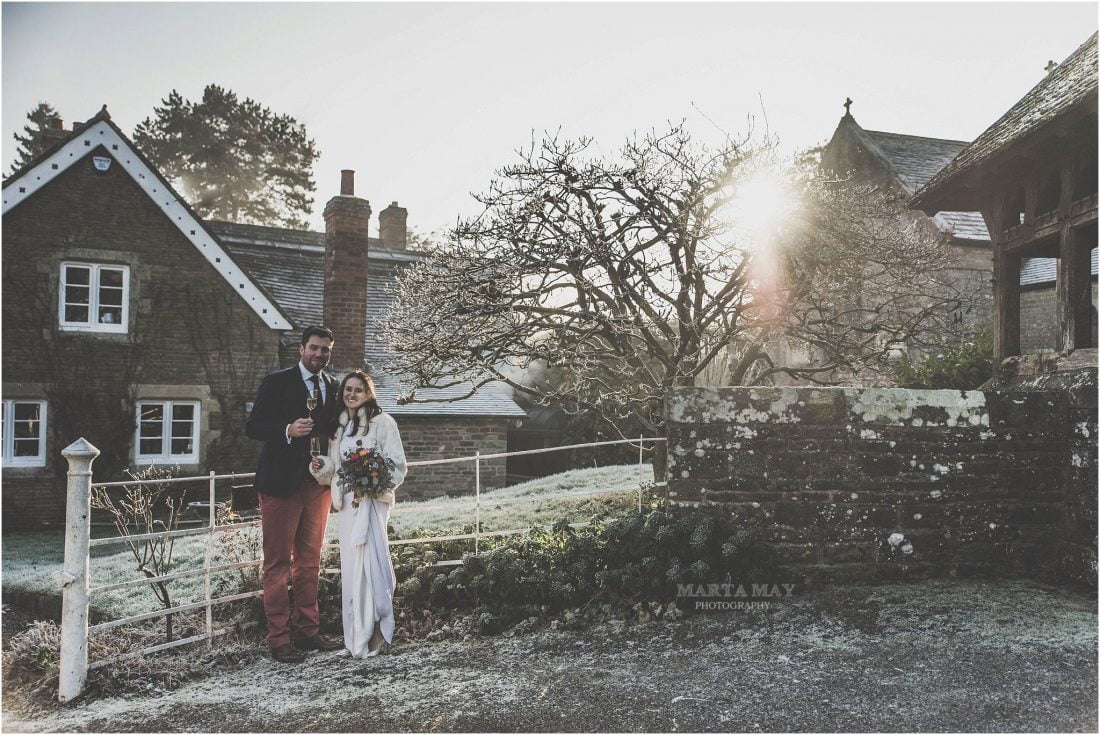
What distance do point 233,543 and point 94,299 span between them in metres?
10.5

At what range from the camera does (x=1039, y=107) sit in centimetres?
661

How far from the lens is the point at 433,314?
7750 millimetres

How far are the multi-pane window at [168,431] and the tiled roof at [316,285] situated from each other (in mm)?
2935

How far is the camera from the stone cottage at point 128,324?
14735 mm

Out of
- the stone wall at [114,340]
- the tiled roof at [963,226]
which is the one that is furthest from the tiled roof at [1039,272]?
the stone wall at [114,340]

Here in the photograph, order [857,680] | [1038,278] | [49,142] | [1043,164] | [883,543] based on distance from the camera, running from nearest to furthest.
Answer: [857,680] → [883,543] → [1043,164] → [49,142] → [1038,278]

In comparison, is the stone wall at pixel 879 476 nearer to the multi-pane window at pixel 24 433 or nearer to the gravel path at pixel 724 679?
the gravel path at pixel 724 679

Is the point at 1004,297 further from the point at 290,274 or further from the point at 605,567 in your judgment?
the point at 290,274

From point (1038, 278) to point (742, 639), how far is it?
18.0m

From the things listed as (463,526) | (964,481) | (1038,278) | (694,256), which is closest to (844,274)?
(694,256)

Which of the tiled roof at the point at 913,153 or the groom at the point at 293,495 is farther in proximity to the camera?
the tiled roof at the point at 913,153

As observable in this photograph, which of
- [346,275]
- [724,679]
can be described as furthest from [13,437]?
[724,679]

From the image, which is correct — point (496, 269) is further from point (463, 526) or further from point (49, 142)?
point (49, 142)

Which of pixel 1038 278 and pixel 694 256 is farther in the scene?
pixel 1038 278
